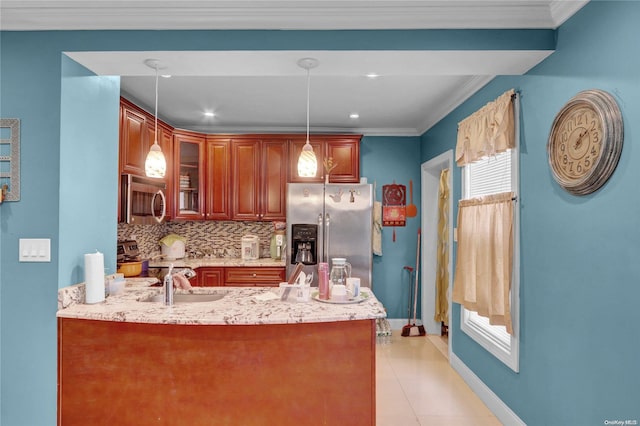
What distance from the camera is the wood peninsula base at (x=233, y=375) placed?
1919mm

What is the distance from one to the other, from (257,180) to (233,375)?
289 cm

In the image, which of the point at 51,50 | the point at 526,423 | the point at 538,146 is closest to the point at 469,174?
the point at 538,146

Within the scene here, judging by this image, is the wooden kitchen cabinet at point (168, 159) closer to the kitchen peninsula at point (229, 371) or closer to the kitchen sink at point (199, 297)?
the kitchen sink at point (199, 297)

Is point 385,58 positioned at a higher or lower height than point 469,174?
higher

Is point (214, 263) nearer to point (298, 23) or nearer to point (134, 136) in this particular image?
point (134, 136)

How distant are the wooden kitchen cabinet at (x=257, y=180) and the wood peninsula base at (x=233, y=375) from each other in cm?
264

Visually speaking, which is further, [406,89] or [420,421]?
[406,89]

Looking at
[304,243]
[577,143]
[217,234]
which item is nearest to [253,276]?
[304,243]

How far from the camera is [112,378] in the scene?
6.37ft

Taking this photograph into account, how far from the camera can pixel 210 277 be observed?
13.4ft

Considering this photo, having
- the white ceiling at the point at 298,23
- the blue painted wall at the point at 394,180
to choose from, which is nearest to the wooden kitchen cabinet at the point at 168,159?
the white ceiling at the point at 298,23

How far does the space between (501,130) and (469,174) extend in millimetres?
866

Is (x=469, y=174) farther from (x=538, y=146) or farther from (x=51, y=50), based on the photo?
(x=51, y=50)

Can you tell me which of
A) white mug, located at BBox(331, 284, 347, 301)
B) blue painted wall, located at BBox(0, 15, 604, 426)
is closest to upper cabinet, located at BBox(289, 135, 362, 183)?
blue painted wall, located at BBox(0, 15, 604, 426)
